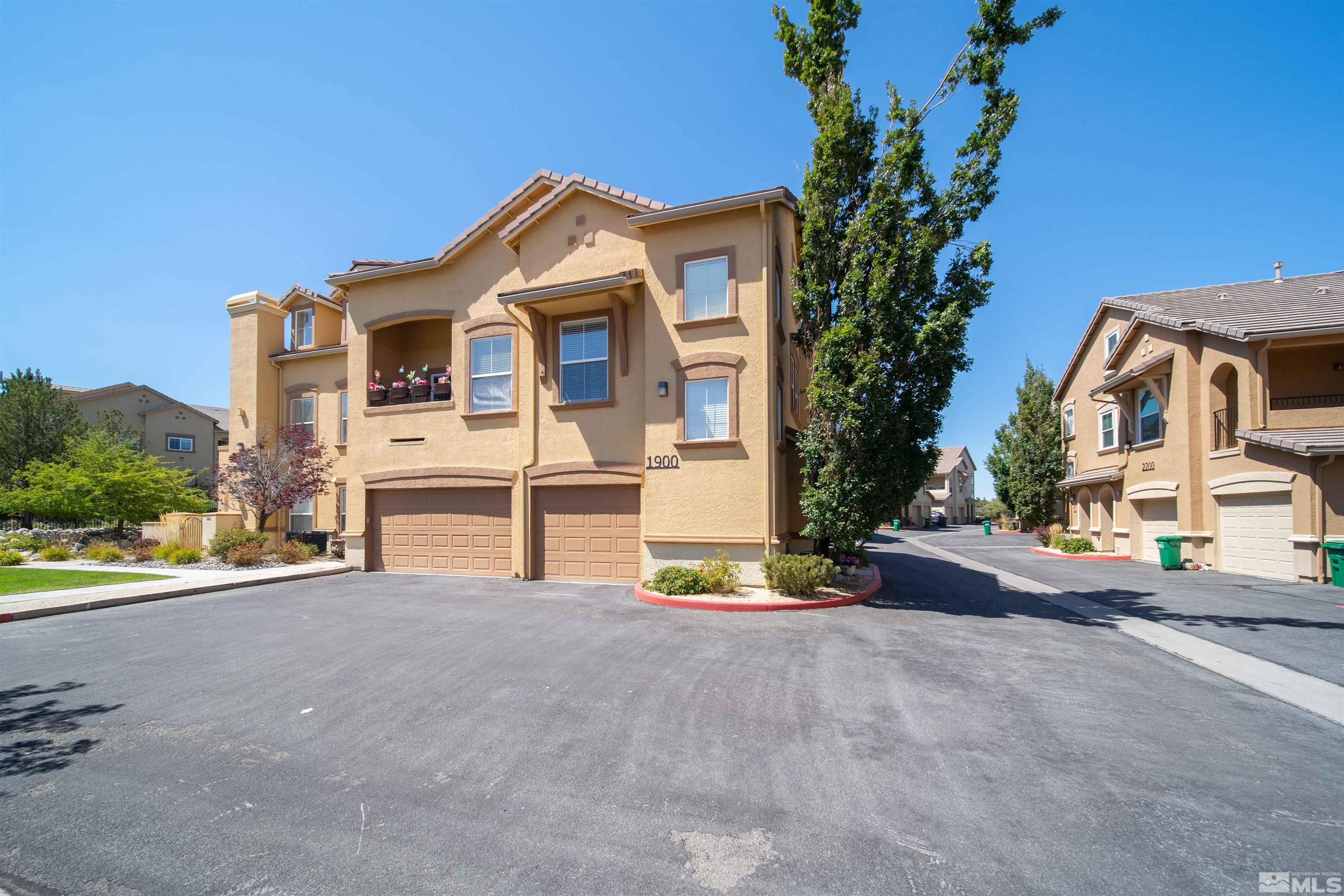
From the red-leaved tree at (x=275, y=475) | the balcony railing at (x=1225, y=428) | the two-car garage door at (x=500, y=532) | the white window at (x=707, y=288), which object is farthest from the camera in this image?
the red-leaved tree at (x=275, y=475)

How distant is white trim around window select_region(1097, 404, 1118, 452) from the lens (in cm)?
2420

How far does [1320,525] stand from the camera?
14.4 m

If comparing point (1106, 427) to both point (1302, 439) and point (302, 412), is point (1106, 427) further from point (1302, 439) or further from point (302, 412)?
point (302, 412)

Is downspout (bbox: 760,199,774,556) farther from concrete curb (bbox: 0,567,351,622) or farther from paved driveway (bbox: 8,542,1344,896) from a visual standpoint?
concrete curb (bbox: 0,567,351,622)

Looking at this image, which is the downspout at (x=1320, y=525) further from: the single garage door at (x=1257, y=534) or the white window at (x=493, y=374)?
the white window at (x=493, y=374)

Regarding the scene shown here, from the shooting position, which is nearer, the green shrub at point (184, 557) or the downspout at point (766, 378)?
the downspout at point (766, 378)

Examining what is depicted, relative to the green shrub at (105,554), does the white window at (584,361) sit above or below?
above

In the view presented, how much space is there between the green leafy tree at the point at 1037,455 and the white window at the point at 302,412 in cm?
3498

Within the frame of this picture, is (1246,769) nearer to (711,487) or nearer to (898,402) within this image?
(898,402)

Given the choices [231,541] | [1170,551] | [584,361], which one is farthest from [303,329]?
[1170,551]

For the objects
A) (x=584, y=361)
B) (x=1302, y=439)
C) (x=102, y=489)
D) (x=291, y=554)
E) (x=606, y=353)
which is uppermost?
(x=606, y=353)

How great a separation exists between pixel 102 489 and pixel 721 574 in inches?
874

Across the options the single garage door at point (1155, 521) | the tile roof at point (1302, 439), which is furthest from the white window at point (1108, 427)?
the tile roof at point (1302, 439)

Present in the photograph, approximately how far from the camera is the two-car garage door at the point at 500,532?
13609mm
